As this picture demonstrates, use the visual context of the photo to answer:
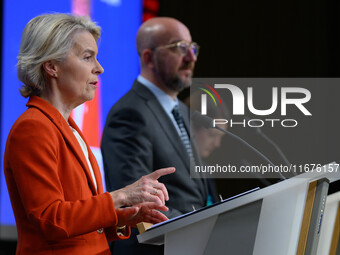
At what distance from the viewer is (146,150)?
260 centimetres

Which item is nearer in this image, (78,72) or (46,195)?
(46,195)

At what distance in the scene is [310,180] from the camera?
159cm

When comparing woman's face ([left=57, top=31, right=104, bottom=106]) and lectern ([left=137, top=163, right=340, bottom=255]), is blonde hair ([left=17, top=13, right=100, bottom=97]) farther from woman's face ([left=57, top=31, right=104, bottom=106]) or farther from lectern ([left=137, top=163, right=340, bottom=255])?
lectern ([left=137, top=163, right=340, bottom=255])

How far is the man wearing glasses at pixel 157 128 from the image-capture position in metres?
2.55

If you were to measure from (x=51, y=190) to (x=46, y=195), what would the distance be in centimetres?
2

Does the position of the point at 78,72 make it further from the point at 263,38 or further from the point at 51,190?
the point at 263,38

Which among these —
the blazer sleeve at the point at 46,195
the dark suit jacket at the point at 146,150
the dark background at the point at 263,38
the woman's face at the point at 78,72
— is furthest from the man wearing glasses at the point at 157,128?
the dark background at the point at 263,38

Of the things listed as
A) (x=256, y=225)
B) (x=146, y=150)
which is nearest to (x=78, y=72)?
(x=256, y=225)

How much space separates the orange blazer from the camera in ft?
4.81

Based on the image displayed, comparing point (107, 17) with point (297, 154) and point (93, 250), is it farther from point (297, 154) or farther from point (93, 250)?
point (93, 250)

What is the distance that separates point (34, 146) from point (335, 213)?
1.23 meters

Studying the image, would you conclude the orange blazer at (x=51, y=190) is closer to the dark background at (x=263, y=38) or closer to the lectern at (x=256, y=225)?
the lectern at (x=256, y=225)

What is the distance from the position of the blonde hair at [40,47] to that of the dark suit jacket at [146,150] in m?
0.91

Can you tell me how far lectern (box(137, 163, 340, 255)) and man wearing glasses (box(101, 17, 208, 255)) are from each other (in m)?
0.84
